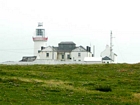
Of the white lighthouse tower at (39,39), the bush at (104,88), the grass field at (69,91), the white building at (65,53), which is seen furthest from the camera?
the white lighthouse tower at (39,39)

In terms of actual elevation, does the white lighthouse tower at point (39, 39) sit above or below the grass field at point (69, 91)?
above

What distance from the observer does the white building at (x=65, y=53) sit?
102 metres

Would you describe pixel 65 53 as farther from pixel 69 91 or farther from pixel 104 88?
pixel 69 91

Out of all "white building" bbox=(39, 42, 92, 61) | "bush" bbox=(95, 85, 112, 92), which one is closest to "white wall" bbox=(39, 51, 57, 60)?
"white building" bbox=(39, 42, 92, 61)

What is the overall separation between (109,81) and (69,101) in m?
11.3

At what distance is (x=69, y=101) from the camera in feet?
71.8

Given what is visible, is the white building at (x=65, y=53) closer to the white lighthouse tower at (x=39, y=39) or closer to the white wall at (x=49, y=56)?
the white wall at (x=49, y=56)

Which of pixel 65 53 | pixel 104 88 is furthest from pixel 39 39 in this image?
pixel 104 88

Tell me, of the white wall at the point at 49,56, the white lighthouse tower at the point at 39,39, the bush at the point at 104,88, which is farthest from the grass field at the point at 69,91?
the white lighthouse tower at the point at 39,39

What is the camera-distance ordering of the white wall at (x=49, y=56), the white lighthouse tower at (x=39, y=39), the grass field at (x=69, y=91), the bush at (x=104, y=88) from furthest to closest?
1. the white lighthouse tower at (x=39, y=39)
2. the white wall at (x=49, y=56)
3. the bush at (x=104, y=88)
4. the grass field at (x=69, y=91)

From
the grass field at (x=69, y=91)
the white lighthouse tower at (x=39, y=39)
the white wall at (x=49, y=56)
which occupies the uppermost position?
the white lighthouse tower at (x=39, y=39)

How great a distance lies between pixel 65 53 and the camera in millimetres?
104062

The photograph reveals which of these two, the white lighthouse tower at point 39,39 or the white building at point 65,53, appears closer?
the white building at point 65,53

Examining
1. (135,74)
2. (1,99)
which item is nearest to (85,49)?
(135,74)
